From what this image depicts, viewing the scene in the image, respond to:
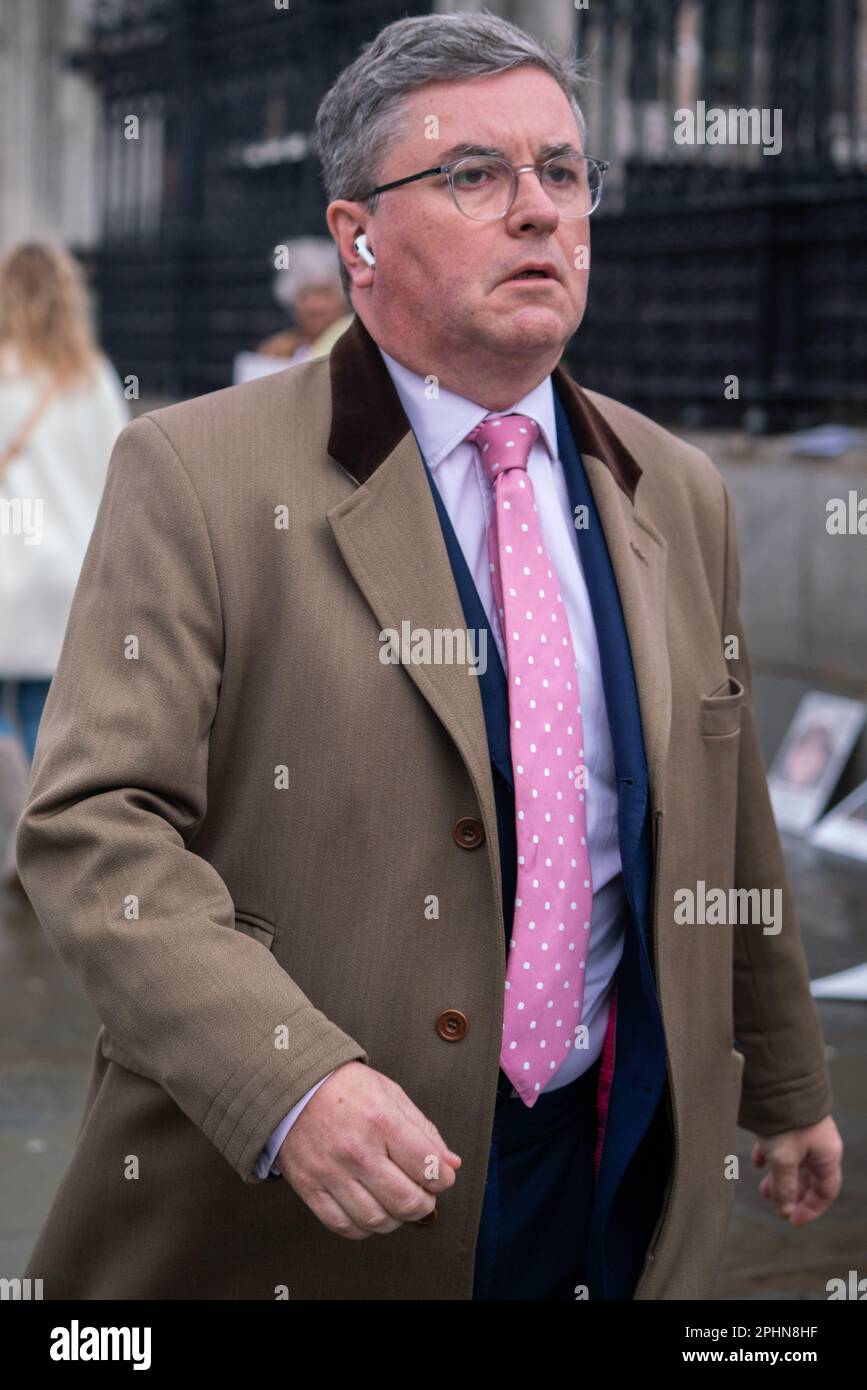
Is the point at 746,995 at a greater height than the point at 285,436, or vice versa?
the point at 285,436

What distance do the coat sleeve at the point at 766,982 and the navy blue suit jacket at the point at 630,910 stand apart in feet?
1.08

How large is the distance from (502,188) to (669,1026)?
1022 millimetres

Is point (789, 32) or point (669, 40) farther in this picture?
point (669, 40)

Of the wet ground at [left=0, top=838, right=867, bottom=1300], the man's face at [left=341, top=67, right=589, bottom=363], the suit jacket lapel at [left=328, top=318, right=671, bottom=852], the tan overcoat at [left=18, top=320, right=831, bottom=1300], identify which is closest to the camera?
the tan overcoat at [left=18, top=320, right=831, bottom=1300]

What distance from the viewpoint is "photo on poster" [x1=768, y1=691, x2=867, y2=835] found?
7.68 metres

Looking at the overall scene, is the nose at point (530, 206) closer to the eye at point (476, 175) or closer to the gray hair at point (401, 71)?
the eye at point (476, 175)

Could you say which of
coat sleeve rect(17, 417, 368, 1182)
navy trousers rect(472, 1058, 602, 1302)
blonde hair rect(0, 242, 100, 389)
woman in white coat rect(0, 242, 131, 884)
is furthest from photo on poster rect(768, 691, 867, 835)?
coat sleeve rect(17, 417, 368, 1182)

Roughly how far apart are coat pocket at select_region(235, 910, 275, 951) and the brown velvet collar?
1.73ft

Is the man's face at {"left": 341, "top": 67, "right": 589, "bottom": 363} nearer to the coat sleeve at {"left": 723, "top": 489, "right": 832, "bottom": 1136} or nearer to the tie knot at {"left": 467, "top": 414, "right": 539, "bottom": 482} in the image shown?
the tie knot at {"left": 467, "top": 414, "right": 539, "bottom": 482}

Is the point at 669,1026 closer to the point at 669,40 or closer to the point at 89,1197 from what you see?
the point at 89,1197

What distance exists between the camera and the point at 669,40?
9.45 m

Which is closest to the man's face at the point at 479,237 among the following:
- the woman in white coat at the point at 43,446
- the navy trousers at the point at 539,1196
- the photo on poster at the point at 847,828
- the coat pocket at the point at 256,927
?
the coat pocket at the point at 256,927

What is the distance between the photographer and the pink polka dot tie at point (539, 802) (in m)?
2.23

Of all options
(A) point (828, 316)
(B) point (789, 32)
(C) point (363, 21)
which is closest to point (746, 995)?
(A) point (828, 316)
